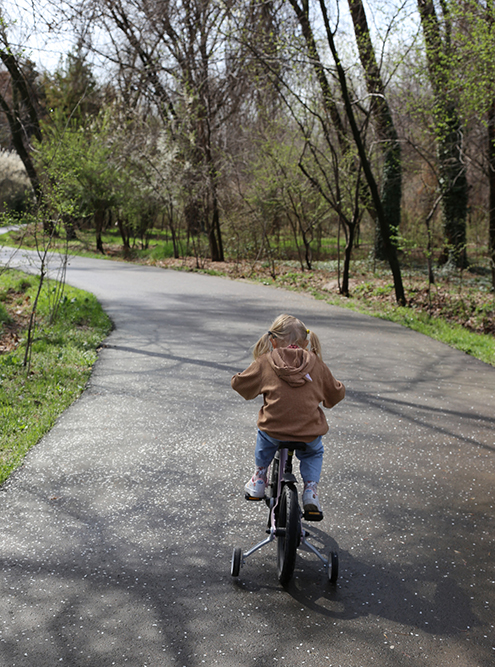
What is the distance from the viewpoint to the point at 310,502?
3227 millimetres

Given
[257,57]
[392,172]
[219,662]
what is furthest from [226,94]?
[219,662]

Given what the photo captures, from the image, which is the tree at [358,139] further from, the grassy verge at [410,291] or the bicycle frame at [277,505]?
the bicycle frame at [277,505]

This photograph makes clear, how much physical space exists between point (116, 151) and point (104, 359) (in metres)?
21.0

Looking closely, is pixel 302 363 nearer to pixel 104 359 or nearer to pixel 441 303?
pixel 104 359

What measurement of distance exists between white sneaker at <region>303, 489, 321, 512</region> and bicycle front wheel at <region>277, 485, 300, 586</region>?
0.14 meters

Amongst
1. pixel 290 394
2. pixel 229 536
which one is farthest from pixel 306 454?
pixel 229 536

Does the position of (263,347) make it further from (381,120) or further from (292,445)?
(381,120)

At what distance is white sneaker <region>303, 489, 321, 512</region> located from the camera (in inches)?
125

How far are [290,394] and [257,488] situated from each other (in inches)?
24.9

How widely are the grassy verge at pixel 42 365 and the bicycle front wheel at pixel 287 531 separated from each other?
2453 mm

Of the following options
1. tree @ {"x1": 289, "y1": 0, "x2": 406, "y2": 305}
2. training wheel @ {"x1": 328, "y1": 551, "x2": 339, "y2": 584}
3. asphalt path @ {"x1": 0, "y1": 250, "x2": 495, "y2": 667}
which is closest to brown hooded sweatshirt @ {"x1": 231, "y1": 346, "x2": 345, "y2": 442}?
training wheel @ {"x1": 328, "y1": 551, "x2": 339, "y2": 584}

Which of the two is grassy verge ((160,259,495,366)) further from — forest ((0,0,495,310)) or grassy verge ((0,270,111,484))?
grassy verge ((0,270,111,484))

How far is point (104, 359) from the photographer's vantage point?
8.43m

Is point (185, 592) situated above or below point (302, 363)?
below
